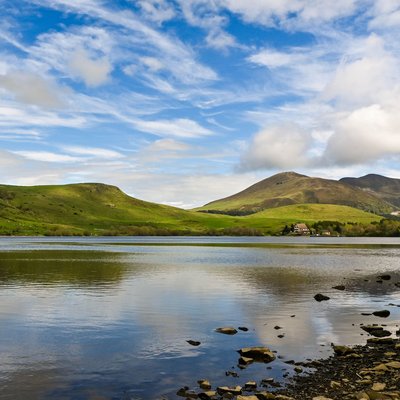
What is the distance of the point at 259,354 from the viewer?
31.5 m

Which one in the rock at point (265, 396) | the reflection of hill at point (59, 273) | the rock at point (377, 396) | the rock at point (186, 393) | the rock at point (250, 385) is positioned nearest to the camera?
the rock at point (377, 396)

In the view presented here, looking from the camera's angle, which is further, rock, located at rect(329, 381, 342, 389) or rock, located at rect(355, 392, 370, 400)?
rock, located at rect(329, 381, 342, 389)

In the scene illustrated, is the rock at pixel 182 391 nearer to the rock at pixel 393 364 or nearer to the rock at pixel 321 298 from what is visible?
the rock at pixel 393 364

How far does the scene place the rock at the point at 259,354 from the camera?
31.1 meters

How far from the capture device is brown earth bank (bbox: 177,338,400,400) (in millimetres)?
23578

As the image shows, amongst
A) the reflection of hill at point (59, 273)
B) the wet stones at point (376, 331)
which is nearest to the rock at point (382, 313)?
Answer: the wet stones at point (376, 331)

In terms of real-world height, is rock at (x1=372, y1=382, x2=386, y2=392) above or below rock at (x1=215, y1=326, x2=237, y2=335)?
above

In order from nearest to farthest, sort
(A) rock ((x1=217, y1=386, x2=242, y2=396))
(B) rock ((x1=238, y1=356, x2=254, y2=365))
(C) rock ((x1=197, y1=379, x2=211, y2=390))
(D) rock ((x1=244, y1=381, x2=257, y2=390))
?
(A) rock ((x1=217, y1=386, x2=242, y2=396)) < (D) rock ((x1=244, y1=381, x2=257, y2=390)) < (C) rock ((x1=197, y1=379, x2=211, y2=390)) < (B) rock ((x1=238, y1=356, x2=254, y2=365))

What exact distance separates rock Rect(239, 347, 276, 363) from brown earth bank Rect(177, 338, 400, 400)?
207 centimetres

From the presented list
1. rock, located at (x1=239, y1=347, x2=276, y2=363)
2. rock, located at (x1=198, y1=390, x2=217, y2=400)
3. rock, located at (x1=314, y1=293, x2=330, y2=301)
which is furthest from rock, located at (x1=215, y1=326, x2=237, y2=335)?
rock, located at (x1=314, y1=293, x2=330, y2=301)

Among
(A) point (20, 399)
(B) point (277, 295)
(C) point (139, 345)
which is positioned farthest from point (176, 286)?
(A) point (20, 399)

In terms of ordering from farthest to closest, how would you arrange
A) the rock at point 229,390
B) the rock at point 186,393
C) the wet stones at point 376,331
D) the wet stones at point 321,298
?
the wet stones at point 321,298
the wet stones at point 376,331
the rock at point 229,390
the rock at point 186,393

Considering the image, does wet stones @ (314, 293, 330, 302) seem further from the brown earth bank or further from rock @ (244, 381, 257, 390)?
rock @ (244, 381, 257, 390)

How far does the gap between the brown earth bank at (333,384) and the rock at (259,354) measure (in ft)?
6.78
